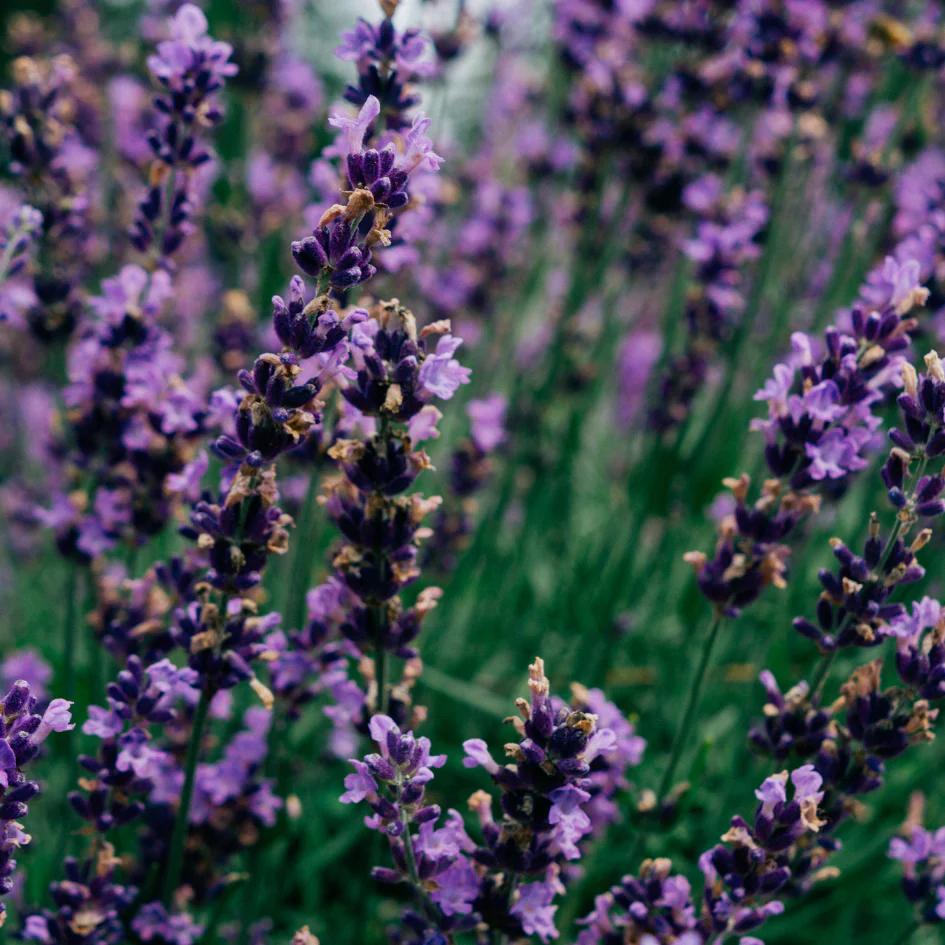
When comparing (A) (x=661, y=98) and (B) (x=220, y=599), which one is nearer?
(B) (x=220, y=599)

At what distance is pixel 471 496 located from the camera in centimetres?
290

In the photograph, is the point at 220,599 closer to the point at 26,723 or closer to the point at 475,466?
the point at 26,723

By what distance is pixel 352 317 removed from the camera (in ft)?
4.25

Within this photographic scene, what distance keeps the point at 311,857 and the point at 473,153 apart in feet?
10.1

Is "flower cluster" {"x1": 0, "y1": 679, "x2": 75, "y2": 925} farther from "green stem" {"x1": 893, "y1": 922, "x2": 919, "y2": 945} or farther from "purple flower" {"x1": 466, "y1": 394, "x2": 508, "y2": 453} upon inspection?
"purple flower" {"x1": 466, "y1": 394, "x2": 508, "y2": 453}

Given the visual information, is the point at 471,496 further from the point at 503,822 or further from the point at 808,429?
the point at 503,822

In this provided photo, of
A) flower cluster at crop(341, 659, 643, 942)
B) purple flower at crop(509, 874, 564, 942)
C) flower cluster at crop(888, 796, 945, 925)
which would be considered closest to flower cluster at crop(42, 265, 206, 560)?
flower cluster at crop(341, 659, 643, 942)

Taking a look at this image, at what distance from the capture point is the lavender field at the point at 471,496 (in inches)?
53.9

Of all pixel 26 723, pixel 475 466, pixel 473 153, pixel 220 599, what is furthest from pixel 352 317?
pixel 473 153

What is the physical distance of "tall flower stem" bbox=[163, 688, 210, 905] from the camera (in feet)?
4.76

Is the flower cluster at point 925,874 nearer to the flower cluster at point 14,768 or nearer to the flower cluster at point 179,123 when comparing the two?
the flower cluster at point 14,768

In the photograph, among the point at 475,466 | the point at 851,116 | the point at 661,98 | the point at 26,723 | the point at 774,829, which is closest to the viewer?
the point at 26,723

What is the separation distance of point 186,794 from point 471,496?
1.48m

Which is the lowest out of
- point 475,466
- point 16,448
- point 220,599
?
point 220,599
